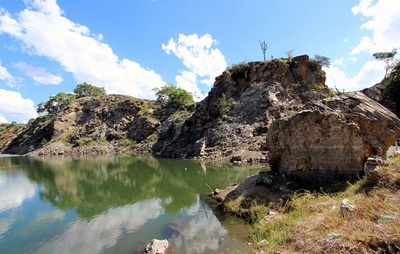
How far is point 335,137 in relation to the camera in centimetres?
1390

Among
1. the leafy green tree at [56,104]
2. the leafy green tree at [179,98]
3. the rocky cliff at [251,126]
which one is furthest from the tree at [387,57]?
the leafy green tree at [56,104]

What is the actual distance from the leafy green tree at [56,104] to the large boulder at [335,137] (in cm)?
9954

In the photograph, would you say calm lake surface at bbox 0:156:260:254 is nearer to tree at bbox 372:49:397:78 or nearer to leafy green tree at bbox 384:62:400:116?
leafy green tree at bbox 384:62:400:116

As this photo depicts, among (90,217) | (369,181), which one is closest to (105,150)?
(90,217)

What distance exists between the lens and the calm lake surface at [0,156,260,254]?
10516mm

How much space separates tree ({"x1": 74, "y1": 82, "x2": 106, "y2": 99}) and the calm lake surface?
8792 centimetres

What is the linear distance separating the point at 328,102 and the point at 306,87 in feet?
110

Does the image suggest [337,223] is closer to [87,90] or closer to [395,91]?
[395,91]

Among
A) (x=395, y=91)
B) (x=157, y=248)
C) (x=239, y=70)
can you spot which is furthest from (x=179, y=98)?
(x=157, y=248)

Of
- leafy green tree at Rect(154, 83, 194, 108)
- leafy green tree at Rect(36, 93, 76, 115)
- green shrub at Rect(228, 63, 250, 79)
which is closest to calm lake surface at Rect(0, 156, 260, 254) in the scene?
green shrub at Rect(228, 63, 250, 79)

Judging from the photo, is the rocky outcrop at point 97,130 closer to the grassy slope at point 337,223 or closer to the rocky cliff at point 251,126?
the rocky cliff at point 251,126

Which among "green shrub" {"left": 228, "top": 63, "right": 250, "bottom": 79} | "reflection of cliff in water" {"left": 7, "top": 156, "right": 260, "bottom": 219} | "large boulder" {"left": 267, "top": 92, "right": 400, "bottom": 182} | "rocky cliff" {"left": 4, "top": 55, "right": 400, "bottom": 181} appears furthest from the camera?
"green shrub" {"left": 228, "top": 63, "right": 250, "bottom": 79}

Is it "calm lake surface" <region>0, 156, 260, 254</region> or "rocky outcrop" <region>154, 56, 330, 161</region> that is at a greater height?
"rocky outcrop" <region>154, 56, 330, 161</region>

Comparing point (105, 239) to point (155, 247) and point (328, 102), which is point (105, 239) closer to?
point (155, 247)
